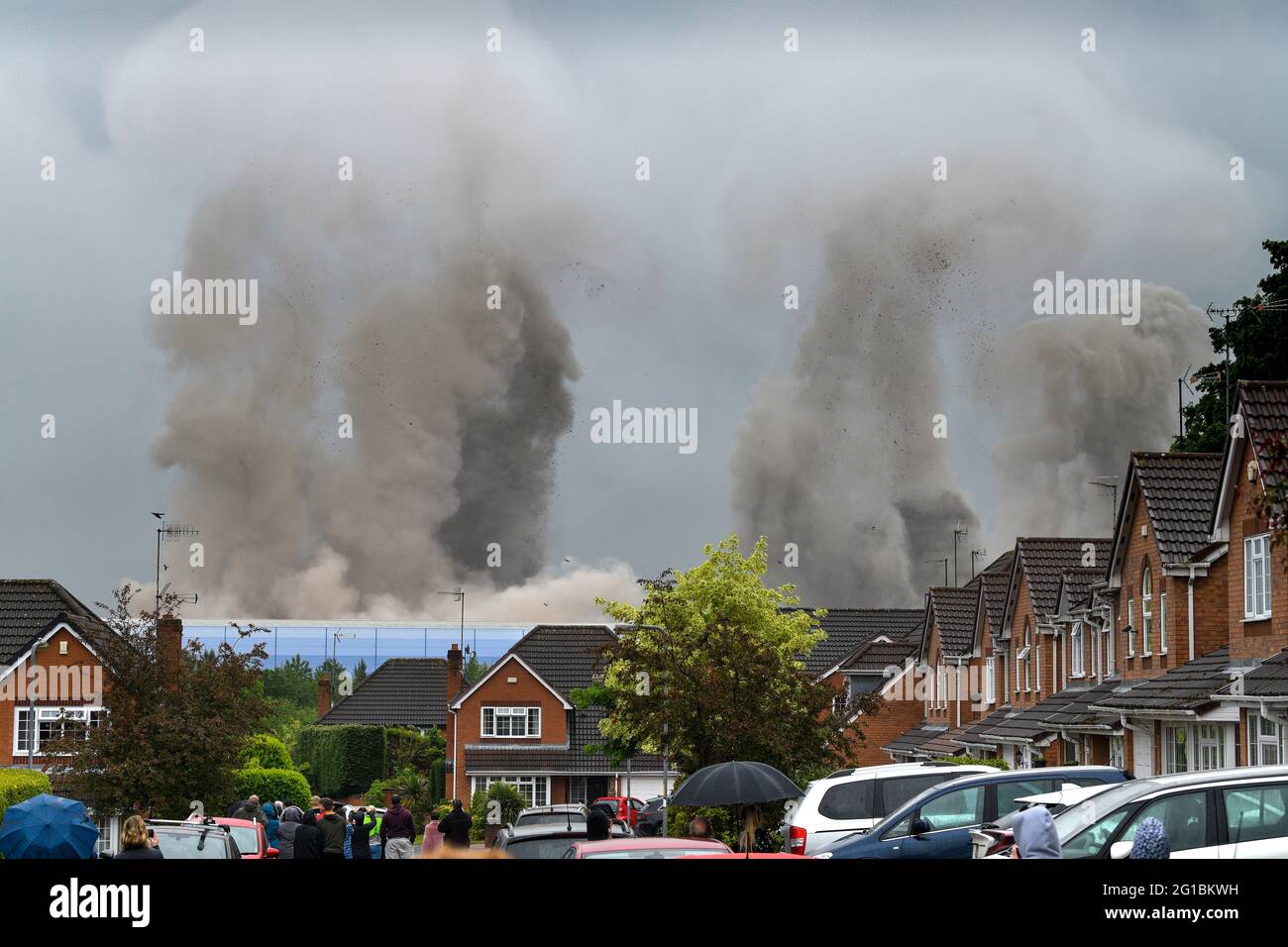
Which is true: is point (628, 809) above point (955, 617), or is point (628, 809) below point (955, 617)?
below

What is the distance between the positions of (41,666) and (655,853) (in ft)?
161

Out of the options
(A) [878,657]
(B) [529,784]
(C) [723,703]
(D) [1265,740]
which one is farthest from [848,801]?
(A) [878,657]

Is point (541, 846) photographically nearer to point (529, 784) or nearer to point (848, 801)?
point (848, 801)

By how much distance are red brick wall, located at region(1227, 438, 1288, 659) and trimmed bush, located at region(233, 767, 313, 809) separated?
39.4m

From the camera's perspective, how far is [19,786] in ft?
109

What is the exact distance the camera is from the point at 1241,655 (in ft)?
96.4

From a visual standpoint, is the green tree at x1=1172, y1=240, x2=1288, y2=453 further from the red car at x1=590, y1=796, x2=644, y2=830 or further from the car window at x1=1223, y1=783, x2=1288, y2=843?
the car window at x1=1223, y1=783, x2=1288, y2=843

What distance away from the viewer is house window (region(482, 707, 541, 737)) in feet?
237

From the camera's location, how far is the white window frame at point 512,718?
72.1 meters
